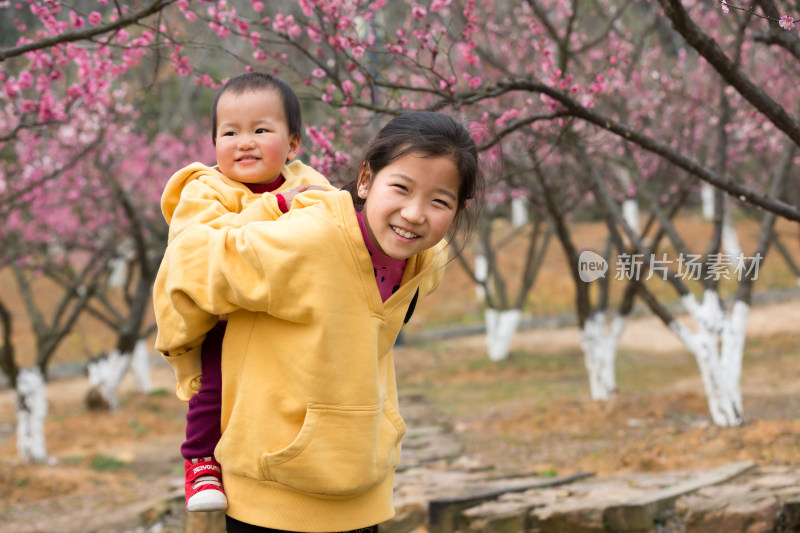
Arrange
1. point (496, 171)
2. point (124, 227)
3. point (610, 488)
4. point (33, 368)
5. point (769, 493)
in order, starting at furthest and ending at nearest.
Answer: point (124, 227) < point (33, 368) < point (610, 488) < point (769, 493) < point (496, 171)

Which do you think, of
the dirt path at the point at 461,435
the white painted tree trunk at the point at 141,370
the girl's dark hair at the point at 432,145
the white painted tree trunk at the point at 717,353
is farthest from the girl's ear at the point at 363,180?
the white painted tree trunk at the point at 141,370

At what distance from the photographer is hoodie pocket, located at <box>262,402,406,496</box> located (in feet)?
6.10

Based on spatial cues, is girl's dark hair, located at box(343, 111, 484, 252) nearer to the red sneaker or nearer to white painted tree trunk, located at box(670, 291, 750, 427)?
the red sneaker

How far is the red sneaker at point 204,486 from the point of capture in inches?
76.7

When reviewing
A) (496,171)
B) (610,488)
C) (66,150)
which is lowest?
(610,488)

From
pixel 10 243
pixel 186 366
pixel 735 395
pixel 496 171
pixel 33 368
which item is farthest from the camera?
pixel 10 243

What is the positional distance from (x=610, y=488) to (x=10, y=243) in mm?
8557

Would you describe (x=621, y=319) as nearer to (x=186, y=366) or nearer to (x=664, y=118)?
(x=664, y=118)

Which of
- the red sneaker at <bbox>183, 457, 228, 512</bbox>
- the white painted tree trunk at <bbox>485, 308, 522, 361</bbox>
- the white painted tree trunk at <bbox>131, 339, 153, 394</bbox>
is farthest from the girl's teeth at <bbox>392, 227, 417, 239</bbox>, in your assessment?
the white painted tree trunk at <bbox>131, 339, 153, 394</bbox>

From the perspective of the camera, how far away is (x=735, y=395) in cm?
794

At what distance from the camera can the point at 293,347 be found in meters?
1.87

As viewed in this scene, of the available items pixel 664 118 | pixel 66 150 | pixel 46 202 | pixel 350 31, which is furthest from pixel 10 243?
pixel 664 118

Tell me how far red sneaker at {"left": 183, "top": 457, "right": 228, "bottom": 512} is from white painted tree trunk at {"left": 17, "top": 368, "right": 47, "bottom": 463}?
8.65 m

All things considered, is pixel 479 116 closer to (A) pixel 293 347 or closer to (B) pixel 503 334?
(A) pixel 293 347
